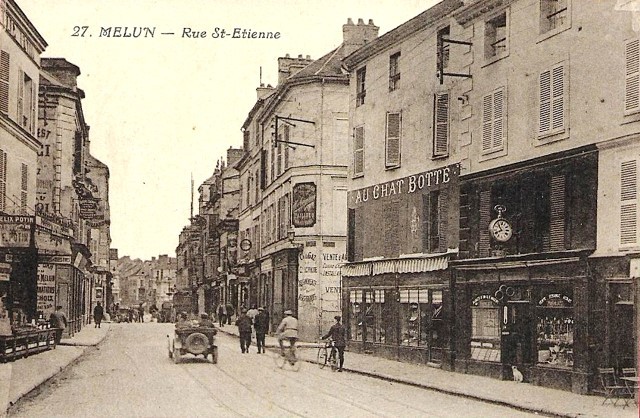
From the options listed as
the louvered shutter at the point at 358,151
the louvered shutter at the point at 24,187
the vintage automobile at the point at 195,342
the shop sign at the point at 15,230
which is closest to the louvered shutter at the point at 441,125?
the louvered shutter at the point at 358,151

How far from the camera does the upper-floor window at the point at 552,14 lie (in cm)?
1806

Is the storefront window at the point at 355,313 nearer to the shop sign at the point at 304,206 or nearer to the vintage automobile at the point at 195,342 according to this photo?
the vintage automobile at the point at 195,342

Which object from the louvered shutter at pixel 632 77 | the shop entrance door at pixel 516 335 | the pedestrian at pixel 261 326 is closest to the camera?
the louvered shutter at pixel 632 77

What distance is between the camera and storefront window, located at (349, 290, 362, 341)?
92.7 ft

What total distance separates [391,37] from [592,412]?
15.0 metres

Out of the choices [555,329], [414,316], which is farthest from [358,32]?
[555,329]

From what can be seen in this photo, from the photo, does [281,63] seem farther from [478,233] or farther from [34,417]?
[34,417]

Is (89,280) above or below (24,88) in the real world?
below

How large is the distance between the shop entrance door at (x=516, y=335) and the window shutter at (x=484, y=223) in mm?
1622

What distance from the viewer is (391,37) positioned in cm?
2594

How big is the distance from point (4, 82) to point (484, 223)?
1297 centimetres

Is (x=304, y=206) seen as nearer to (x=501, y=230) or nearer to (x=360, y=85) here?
(x=360, y=85)

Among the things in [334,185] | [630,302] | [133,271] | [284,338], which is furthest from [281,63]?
[133,271]

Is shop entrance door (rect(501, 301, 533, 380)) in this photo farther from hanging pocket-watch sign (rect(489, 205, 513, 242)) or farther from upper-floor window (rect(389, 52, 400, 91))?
upper-floor window (rect(389, 52, 400, 91))
